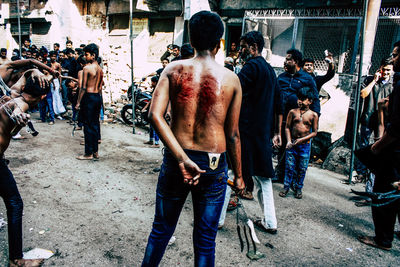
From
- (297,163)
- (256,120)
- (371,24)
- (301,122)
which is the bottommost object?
(297,163)

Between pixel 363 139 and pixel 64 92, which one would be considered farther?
pixel 64 92

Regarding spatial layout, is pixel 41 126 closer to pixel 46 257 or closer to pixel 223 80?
pixel 46 257

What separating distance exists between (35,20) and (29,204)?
52.0ft

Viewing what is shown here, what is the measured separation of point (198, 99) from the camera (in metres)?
1.71

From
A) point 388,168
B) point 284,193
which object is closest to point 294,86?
point 284,193

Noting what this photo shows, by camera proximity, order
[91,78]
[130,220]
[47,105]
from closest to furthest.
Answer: [130,220] < [91,78] < [47,105]

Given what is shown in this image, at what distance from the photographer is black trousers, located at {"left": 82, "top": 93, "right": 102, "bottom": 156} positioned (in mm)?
5215

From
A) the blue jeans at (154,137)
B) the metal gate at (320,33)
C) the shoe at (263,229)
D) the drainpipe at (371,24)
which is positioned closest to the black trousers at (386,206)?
the shoe at (263,229)

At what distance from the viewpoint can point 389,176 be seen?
106 inches

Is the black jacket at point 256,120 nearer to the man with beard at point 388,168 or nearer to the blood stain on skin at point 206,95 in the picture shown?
the man with beard at point 388,168

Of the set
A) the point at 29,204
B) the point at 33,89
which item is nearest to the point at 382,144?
the point at 33,89

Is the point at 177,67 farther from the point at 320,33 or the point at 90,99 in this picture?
the point at 320,33

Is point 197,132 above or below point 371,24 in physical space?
below

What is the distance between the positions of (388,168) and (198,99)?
2175mm
